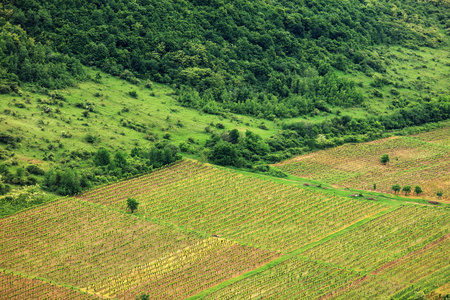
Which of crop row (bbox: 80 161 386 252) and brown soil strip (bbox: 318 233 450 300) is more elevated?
brown soil strip (bbox: 318 233 450 300)

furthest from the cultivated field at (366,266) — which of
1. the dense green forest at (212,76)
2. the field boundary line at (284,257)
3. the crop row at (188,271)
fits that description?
the dense green forest at (212,76)

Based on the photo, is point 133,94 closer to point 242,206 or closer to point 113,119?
point 113,119

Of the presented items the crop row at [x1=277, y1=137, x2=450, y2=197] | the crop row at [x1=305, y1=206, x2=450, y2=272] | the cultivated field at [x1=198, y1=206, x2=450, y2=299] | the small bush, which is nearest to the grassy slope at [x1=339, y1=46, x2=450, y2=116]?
the crop row at [x1=277, y1=137, x2=450, y2=197]

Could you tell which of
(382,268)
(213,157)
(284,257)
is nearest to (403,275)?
(382,268)

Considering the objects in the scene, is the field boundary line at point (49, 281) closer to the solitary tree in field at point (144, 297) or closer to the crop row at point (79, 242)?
the crop row at point (79, 242)

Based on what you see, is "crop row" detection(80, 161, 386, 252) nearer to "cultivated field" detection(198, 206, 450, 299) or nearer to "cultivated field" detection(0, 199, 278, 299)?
"cultivated field" detection(0, 199, 278, 299)

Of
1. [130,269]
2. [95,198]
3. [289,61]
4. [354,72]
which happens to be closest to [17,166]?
[95,198]

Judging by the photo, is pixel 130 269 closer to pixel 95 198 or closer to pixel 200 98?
pixel 95 198
